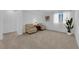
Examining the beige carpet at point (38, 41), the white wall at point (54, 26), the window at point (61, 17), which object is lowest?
the beige carpet at point (38, 41)

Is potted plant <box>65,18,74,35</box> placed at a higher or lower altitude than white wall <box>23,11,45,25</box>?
lower

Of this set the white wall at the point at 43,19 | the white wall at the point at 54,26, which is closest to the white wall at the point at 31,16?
the white wall at the point at 43,19

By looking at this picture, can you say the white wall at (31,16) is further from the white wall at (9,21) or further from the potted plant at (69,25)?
the potted plant at (69,25)

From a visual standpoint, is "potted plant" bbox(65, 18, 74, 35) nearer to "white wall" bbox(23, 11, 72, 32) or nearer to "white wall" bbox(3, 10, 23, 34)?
"white wall" bbox(23, 11, 72, 32)

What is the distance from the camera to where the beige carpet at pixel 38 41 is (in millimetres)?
1742

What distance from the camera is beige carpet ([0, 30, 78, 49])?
5.72 ft

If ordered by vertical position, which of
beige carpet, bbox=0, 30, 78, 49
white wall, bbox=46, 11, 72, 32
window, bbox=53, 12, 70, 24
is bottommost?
beige carpet, bbox=0, 30, 78, 49

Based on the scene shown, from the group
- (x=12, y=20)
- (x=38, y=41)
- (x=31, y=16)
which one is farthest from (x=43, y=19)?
(x=12, y=20)

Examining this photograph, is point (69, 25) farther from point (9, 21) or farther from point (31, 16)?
point (9, 21)

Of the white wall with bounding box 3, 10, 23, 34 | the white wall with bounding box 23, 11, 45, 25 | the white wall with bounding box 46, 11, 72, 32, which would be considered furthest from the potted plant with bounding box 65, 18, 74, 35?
the white wall with bounding box 3, 10, 23, 34

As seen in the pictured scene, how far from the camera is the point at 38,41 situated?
5.77 ft
